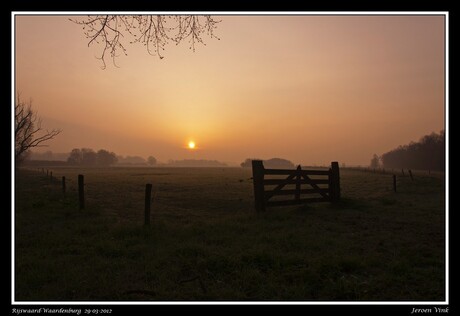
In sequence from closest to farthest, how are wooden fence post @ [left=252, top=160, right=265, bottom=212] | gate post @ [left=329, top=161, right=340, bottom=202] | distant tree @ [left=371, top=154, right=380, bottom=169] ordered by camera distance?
wooden fence post @ [left=252, top=160, right=265, bottom=212] < gate post @ [left=329, top=161, right=340, bottom=202] < distant tree @ [left=371, top=154, right=380, bottom=169]

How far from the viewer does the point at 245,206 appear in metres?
15.9

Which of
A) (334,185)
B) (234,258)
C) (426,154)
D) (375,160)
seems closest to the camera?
(234,258)

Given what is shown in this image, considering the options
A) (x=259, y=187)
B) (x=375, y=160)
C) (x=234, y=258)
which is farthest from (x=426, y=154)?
(x=234, y=258)

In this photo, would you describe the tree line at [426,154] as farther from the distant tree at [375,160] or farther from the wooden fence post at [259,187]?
the wooden fence post at [259,187]

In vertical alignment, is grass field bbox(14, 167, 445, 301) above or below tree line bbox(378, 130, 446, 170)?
below

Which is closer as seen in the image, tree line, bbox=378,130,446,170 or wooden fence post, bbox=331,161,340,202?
wooden fence post, bbox=331,161,340,202

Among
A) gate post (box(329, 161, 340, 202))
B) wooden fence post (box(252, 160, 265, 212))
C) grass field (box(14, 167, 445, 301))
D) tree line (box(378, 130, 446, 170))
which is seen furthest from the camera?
tree line (box(378, 130, 446, 170))

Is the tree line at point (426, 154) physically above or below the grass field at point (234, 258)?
above

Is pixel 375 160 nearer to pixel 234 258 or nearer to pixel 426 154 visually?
pixel 426 154

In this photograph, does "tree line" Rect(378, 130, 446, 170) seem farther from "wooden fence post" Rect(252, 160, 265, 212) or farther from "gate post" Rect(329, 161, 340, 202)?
"wooden fence post" Rect(252, 160, 265, 212)

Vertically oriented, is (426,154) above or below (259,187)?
above

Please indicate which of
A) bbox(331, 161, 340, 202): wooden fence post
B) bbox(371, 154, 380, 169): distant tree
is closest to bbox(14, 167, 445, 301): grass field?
bbox(331, 161, 340, 202): wooden fence post

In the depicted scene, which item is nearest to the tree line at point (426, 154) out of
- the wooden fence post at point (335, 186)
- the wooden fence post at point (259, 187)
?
the wooden fence post at point (335, 186)
